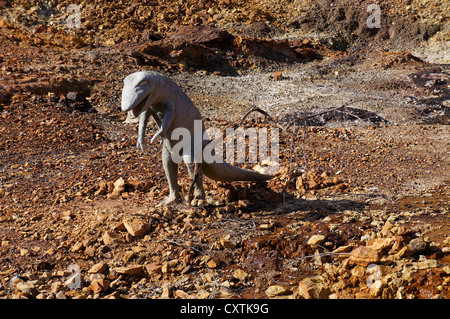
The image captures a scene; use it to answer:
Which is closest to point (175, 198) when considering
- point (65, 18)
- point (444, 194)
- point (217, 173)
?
point (217, 173)

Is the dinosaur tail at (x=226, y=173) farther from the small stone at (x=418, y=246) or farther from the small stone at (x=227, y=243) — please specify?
the small stone at (x=418, y=246)

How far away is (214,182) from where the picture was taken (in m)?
6.29

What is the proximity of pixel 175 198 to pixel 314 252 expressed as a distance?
1.88 meters

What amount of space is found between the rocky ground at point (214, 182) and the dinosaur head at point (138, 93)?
4.09 feet

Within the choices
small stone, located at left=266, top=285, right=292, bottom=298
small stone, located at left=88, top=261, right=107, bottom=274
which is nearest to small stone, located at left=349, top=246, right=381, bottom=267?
small stone, located at left=266, top=285, right=292, bottom=298

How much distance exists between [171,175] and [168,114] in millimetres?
883

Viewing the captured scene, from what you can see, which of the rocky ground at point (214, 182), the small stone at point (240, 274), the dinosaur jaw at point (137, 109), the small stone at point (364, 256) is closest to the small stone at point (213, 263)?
the rocky ground at point (214, 182)

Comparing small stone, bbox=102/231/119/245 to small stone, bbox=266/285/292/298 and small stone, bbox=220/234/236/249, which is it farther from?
small stone, bbox=266/285/292/298

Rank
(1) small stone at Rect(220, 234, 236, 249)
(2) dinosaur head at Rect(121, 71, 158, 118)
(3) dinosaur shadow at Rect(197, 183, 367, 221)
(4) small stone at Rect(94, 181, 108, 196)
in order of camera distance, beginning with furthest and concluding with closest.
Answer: (4) small stone at Rect(94, 181, 108, 196) < (3) dinosaur shadow at Rect(197, 183, 367, 221) < (1) small stone at Rect(220, 234, 236, 249) < (2) dinosaur head at Rect(121, 71, 158, 118)

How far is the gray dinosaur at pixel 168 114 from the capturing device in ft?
15.2

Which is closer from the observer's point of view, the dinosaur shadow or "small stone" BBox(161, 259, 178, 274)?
"small stone" BBox(161, 259, 178, 274)

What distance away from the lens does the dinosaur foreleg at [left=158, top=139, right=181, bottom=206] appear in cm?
542

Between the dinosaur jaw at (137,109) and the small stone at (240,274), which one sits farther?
the dinosaur jaw at (137,109)

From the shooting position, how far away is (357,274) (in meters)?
3.84
